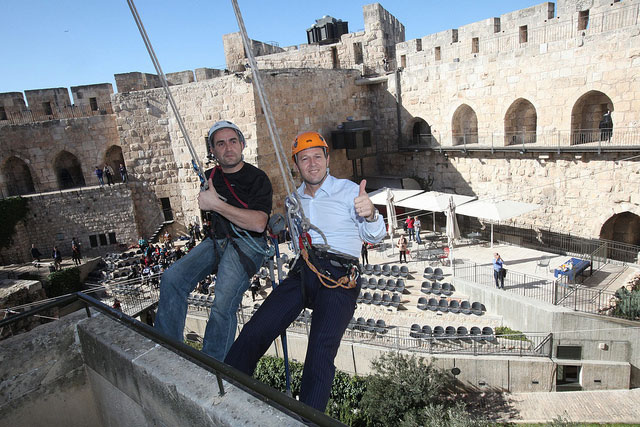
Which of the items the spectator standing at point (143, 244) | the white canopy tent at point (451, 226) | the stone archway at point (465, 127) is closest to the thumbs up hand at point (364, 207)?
the white canopy tent at point (451, 226)

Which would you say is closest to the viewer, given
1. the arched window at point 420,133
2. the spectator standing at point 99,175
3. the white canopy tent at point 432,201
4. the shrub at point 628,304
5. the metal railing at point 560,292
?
the shrub at point 628,304

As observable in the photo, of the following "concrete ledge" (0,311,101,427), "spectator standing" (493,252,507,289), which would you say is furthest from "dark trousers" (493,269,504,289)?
"concrete ledge" (0,311,101,427)

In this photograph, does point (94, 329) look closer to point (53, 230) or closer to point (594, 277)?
point (594, 277)

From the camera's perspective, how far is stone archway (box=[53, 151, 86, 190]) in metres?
18.6

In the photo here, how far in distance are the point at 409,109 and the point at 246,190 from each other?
14831 mm

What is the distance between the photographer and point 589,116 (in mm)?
12766

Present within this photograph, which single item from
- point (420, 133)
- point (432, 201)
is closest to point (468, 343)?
point (432, 201)

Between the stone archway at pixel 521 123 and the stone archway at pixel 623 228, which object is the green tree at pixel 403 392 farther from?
the stone archway at pixel 521 123

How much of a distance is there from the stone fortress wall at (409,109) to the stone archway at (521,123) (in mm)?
43

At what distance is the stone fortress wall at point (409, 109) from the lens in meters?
12.0

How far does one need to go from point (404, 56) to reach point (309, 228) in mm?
15371

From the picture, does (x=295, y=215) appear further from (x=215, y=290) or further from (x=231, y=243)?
(x=215, y=290)

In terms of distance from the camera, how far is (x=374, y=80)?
1725 centimetres

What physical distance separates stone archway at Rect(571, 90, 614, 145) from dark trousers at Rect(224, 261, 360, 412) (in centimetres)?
1270
